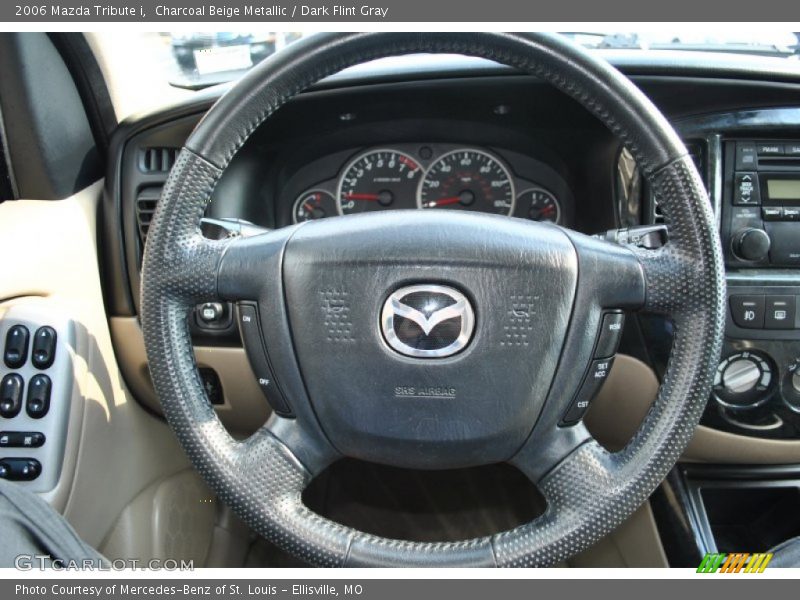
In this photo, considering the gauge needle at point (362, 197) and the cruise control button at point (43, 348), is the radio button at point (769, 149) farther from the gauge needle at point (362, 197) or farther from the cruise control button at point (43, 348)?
the cruise control button at point (43, 348)

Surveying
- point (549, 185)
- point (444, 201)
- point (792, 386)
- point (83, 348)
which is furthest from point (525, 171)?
point (83, 348)

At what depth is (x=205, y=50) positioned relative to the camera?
1.46m

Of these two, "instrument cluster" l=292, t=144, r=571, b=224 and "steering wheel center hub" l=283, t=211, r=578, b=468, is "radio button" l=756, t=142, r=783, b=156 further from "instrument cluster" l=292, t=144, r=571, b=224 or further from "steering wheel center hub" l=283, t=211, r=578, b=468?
"steering wheel center hub" l=283, t=211, r=578, b=468

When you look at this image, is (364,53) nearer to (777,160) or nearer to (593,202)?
(593,202)

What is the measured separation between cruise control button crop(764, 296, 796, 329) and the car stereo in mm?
72

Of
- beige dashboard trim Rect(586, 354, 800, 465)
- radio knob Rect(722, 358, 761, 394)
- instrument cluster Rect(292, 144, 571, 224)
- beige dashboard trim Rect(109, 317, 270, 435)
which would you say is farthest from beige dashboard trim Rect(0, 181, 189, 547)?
radio knob Rect(722, 358, 761, 394)

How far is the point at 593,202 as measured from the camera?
4.79ft

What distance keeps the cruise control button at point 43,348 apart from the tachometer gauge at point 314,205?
61 cm

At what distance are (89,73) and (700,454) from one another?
1.49 metres

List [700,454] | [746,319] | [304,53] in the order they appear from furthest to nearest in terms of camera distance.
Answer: [700,454] → [746,319] → [304,53]

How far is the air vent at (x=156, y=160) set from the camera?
1.41m

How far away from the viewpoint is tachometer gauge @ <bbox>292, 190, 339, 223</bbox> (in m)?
1.62

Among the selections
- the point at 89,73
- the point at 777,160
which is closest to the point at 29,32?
the point at 89,73

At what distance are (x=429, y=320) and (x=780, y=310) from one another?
0.75 m
